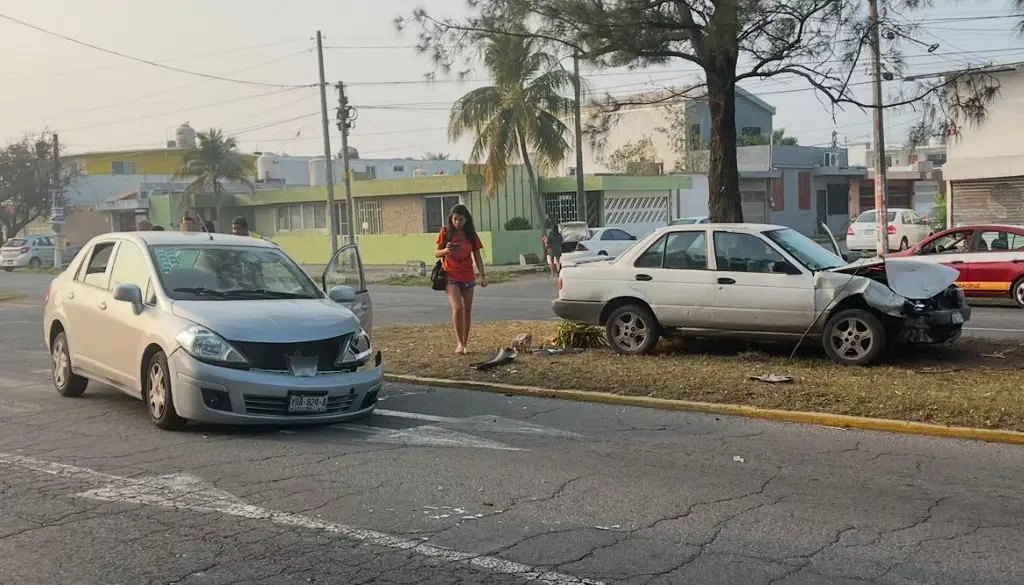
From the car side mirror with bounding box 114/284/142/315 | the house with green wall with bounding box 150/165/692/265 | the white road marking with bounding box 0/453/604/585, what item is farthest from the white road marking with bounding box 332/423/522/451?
the house with green wall with bounding box 150/165/692/265

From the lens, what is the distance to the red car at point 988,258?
18.1m

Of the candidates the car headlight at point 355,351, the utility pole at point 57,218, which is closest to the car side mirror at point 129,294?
the car headlight at point 355,351

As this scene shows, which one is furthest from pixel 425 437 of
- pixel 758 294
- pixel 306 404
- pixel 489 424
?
pixel 758 294

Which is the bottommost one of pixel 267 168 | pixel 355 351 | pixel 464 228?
pixel 355 351

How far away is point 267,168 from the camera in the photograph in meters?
70.6

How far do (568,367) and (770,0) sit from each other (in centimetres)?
472

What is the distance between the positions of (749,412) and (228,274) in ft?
15.5

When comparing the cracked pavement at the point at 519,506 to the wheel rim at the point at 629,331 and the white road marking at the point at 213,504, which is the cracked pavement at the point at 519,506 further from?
the wheel rim at the point at 629,331

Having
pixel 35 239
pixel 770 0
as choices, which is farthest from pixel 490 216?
pixel 770 0

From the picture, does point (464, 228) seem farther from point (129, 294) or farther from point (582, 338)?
point (129, 294)

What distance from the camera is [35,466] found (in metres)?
7.21

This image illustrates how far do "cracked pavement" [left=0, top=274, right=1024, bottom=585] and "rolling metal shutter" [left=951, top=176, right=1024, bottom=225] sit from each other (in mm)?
22331

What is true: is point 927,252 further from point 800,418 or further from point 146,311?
point 146,311

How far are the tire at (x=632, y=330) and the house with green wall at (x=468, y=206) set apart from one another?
26508 mm
